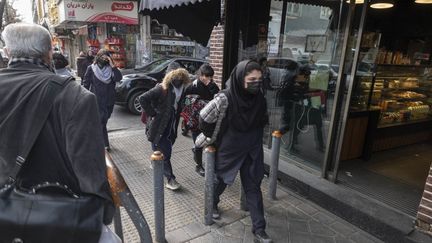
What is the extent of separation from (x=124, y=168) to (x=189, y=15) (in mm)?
2802

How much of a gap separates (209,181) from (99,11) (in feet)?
45.1

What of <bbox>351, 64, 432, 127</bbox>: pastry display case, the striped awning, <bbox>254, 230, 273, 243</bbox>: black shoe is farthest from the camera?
<bbox>351, 64, 432, 127</bbox>: pastry display case

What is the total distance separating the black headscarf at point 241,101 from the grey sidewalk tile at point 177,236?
129 cm

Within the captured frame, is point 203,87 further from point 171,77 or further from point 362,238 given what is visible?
point 362,238

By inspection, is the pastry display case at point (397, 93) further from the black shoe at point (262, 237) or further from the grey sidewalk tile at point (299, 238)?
the black shoe at point (262, 237)

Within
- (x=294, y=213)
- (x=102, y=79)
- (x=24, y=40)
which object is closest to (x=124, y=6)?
(x=102, y=79)

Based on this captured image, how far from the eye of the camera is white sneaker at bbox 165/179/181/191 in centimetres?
425

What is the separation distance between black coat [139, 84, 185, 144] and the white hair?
91.1 inches

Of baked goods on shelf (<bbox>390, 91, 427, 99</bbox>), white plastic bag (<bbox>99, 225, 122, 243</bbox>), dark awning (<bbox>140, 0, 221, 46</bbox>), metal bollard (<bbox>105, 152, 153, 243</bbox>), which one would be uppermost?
dark awning (<bbox>140, 0, 221, 46</bbox>)

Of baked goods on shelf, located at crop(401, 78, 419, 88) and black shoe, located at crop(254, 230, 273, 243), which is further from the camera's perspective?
baked goods on shelf, located at crop(401, 78, 419, 88)

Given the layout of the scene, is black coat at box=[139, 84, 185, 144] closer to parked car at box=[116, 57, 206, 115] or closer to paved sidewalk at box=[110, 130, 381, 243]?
paved sidewalk at box=[110, 130, 381, 243]

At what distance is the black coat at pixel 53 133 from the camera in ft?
4.95

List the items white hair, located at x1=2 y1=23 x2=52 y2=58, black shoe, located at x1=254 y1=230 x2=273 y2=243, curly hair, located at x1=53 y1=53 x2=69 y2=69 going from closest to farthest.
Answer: white hair, located at x1=2 y1=23 x2=52 y2=58, black shoe, located at x1=254 y1=230 x2=273 y2=243, curly hair, located at x1=53 y1=53 x2=69 y2=69

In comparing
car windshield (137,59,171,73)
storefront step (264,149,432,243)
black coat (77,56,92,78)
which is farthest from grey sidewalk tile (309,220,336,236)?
black coat (77,56,92,78)
